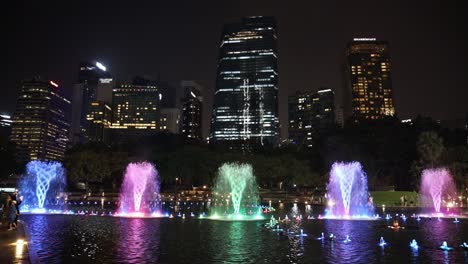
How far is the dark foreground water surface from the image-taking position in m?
15.7

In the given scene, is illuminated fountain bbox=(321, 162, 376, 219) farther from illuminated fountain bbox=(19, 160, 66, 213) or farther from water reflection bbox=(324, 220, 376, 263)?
illuminated fountain bbox=(19, 160, 66, 213)

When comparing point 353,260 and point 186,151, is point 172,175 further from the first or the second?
point 353,260

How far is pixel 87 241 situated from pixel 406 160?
63170 millimetres

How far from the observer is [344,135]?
77812 millimetres

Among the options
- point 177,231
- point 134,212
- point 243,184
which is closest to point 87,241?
point 177,231

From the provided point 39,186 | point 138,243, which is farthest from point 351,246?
point 39,186

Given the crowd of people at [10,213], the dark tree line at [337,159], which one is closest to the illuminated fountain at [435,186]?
the dark tree line at [337,159]

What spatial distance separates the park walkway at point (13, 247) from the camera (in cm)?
1321

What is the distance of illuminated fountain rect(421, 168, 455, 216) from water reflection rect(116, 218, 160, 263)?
41.1 metres

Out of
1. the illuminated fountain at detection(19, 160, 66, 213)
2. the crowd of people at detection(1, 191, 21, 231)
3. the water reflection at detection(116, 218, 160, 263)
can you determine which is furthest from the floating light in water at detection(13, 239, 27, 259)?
the illuminated fountain at detection(19, 160, 66, 213)

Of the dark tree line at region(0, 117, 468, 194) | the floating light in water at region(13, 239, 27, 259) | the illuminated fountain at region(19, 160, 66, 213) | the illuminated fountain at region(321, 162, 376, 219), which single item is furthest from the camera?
the dark tree line at region(0, 117, 468, 194)

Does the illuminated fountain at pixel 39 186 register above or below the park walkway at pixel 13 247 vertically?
above

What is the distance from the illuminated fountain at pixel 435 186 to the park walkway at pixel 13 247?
159 ft

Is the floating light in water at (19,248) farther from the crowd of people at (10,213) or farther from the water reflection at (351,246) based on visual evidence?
the water reflection at (351,246)
